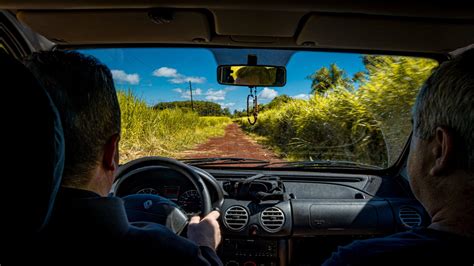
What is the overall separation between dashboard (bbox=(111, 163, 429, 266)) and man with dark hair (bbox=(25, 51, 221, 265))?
1718mm

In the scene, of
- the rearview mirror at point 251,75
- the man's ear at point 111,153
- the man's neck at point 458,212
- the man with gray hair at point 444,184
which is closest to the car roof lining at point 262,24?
the rearview mirror at point 251,75

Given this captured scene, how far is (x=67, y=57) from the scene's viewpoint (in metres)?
1.42

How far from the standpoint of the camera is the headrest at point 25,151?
3.32 ft

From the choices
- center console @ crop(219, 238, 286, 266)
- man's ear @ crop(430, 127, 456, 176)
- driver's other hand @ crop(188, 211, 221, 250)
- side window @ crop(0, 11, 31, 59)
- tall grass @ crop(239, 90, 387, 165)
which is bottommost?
center console @ crop(219, 238, 286, 266)

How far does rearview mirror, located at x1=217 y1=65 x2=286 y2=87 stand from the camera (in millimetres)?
3484

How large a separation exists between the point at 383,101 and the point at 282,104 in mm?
2540

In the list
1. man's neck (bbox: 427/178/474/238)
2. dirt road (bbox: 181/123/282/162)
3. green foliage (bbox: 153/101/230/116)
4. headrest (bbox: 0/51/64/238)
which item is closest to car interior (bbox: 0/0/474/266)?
dirt road (bbox: 181/123/282/162)

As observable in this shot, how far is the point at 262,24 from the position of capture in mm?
2902

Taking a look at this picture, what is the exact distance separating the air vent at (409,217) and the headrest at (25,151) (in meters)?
3.00

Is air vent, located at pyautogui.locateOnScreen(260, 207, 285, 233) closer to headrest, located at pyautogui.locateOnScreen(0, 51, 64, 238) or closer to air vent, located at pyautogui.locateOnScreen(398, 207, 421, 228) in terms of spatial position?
air vent, located at pyautogui.locateOnScreen(398, 207, 421, 228)

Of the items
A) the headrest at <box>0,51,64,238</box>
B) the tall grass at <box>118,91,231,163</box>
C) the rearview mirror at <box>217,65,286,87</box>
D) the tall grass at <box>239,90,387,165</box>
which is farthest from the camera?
the tall grass at <box>118,91,231,163</box>

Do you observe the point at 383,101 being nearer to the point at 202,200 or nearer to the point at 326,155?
the point at 326,155

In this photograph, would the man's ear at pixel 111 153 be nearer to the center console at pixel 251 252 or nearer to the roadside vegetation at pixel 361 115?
the center console at pixel 251 252

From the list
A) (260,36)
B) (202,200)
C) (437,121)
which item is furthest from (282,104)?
(437,121)
